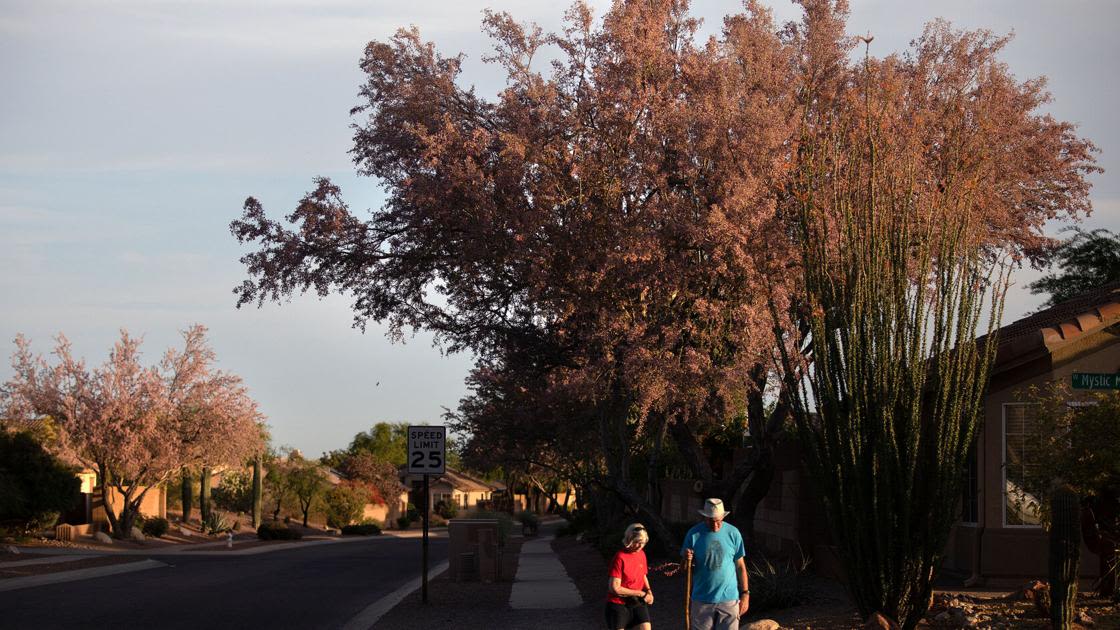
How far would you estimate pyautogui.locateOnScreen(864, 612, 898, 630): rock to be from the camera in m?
12.6

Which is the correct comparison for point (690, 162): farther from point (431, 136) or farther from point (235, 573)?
point (235, 573)

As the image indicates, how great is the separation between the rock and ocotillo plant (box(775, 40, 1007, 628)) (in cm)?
15

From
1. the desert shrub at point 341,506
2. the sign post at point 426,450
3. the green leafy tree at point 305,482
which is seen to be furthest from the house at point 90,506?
the sign post at point 426,450

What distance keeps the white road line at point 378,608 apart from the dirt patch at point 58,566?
9.12m

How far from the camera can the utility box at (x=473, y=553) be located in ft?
79.4

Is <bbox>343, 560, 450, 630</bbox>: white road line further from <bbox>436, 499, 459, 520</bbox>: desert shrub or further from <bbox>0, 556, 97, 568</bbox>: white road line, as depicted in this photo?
<bbox>436, 499, 459, 520</bbox>: desert shrub

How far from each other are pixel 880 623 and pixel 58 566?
2359 centimetres

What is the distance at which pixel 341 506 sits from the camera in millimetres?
71625

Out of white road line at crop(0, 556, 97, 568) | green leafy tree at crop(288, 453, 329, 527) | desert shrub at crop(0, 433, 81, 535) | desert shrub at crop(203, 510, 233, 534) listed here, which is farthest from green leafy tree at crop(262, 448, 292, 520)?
white road line at crop(0, 556, 97, 568)

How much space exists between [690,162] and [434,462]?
6847mm

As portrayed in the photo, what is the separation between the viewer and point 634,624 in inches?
440

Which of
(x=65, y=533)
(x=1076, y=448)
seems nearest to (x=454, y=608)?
(x=1076, y=448)

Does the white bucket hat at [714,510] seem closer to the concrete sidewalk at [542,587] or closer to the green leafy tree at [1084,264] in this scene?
the concrete sidewalk at [542,587]

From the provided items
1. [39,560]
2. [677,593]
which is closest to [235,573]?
[39,560]
